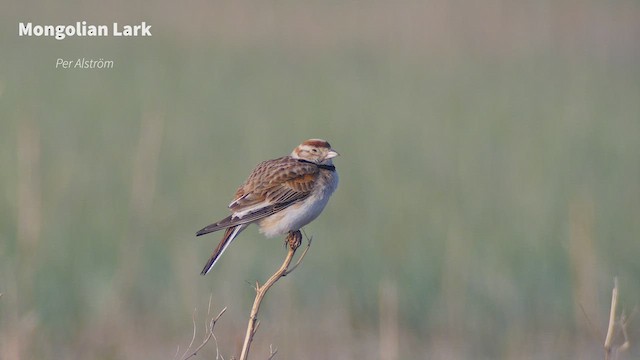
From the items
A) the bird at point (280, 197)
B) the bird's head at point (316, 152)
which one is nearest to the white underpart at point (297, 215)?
the bird at point (280, 197)

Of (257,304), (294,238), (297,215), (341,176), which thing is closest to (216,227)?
(294,238)

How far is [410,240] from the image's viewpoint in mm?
7535

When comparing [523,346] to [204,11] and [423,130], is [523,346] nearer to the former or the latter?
[423,130]

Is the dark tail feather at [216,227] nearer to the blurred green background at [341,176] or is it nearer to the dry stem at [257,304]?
the dry stem at [257,304]

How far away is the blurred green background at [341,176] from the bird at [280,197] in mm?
491

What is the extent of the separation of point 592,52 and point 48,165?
727 cm

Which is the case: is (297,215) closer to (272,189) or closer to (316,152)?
(272,189)

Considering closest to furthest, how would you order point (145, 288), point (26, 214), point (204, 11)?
point (26, 214) → point (145, 288) → point (204, 11)

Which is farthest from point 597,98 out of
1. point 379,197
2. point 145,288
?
point 145,288

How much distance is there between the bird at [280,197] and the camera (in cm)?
390

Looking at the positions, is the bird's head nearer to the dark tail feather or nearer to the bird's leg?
the bird's leg

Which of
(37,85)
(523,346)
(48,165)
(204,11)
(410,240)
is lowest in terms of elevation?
(523,346)

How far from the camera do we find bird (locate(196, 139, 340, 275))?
12.8 feet

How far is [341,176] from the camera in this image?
28.5ft
